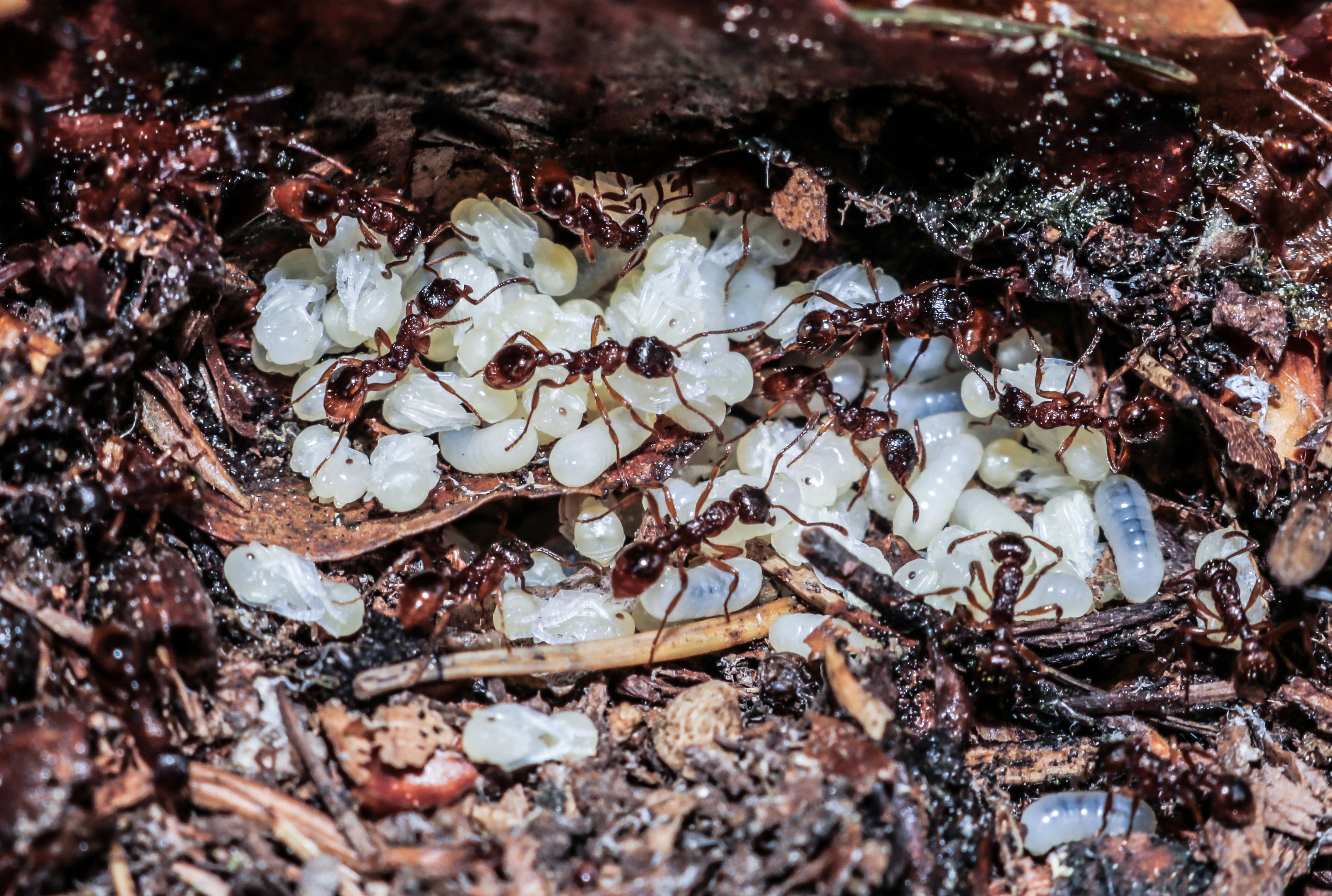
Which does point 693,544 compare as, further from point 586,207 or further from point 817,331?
point 586,207

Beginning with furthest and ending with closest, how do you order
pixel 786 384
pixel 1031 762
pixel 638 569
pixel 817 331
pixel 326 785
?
pixel 786 384, pixel 817 331, pixel 638 569, pixel 1031 762, pixel 326 785

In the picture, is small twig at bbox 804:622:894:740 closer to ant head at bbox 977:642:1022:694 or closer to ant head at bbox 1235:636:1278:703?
ant head at bbox 977:642:1022:694

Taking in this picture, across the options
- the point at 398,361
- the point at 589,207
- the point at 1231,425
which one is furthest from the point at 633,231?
the point at 1231,425

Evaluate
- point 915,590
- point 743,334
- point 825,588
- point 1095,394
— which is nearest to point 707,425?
point 743,334

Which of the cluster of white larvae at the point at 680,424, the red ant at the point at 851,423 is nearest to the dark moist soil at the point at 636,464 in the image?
the cluster of white larvae at the point at 680,424

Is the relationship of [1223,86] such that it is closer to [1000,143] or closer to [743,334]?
[1000,143]
